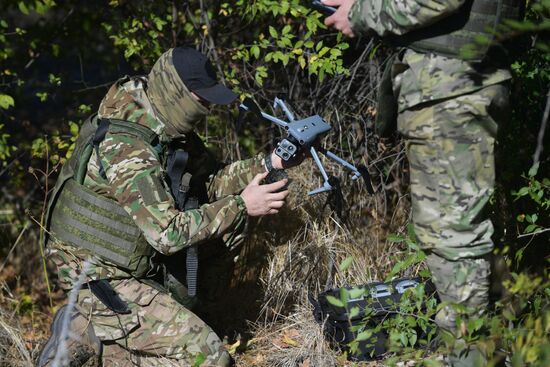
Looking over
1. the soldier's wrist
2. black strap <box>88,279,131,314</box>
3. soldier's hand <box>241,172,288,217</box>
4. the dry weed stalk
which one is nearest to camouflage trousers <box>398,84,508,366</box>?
soldier's hand <box>241,172,288,217</box>

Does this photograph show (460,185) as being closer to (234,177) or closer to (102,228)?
(234,177)

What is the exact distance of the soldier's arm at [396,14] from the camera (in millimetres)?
2816

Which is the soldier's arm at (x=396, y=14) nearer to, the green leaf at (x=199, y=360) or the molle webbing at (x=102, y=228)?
the molle webbing at (x=102, y=228)

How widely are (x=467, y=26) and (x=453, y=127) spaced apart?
380mm

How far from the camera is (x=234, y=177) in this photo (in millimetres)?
4105

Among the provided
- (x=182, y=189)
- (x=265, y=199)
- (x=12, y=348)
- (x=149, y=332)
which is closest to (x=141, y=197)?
(x=182, y=189)

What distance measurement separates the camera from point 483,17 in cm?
289

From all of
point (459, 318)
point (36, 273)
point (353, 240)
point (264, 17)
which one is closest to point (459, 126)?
point (459, 318)

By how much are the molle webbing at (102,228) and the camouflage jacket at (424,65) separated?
Answer: 1404 millimetres

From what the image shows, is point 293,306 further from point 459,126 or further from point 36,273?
point 36,273

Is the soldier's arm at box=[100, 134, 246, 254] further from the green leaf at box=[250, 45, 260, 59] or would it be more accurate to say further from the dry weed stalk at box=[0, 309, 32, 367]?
the green leaf at box=[250, 45, 260, 59]

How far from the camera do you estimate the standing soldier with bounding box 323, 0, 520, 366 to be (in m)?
2.91

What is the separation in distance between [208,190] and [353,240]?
88 cm

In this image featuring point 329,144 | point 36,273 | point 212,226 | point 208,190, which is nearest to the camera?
point 212,226
